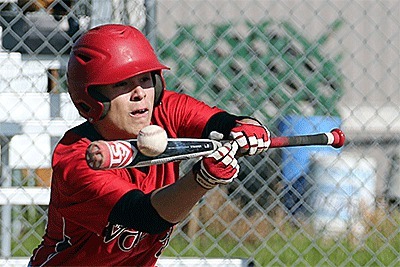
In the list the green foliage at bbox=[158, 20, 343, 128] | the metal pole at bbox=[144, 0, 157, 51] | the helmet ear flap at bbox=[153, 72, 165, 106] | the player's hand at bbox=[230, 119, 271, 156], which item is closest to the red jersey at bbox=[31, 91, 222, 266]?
the helmet ear flap at bbox=[153, 72, 165, 106]

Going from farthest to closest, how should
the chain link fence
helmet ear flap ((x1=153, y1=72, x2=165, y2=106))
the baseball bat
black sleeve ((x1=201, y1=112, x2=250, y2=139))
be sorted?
the chain link fence < black sleeve ((x1=201, y1=112, x2=250, y2=139)) < helmet ear flap ((x1=153, y1=72, x2=165, y2=106)) < the baseball bat

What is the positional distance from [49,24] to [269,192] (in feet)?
4.70

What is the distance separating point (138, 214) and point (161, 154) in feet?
0.81

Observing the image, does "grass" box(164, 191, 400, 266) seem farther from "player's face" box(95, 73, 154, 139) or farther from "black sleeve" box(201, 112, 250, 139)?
"player's face" box(95, 73, 154, 139)

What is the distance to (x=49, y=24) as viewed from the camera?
5.16 metres

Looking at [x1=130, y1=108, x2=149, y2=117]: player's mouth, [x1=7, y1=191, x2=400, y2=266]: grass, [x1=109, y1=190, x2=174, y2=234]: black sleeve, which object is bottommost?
[x1=7, y1=191, x2=400, y2=266]: grass

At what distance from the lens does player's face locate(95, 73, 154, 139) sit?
305 cm

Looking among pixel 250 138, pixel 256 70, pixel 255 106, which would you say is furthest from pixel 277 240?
pixel 250 138

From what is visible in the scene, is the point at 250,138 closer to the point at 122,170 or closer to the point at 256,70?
the point at 122,170

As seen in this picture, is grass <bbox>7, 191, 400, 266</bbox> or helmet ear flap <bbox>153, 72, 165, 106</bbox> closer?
helmet ear flap <bbox>153, 72, 165, 106</bbox>

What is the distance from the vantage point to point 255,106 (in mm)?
5453

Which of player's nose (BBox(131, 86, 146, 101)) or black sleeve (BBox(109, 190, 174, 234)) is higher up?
player's nose (BBox(131, 86, 146, 101))

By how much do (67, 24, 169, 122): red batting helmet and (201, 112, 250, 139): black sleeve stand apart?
0.25m

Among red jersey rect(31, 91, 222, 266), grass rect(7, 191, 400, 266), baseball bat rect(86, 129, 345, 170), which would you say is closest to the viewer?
baseball bat rect(86, 129, 345, 170)
